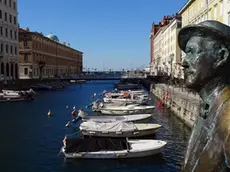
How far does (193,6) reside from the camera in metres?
60.7

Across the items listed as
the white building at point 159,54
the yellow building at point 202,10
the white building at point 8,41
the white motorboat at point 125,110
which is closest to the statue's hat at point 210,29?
the white motorboat at point 125,110

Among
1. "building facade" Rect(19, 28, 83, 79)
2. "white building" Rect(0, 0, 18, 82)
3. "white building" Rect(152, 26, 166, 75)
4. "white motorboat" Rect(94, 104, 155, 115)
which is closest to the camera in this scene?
"white motorboat" Rect(94, 104, 155, 115)

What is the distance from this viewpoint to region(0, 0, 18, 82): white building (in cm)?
6969

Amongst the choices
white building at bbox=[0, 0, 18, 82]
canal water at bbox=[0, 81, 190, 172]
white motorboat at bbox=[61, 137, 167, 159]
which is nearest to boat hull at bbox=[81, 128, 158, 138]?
canal water at bbox=[0, 81, 190, 172]

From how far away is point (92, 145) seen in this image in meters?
19.2

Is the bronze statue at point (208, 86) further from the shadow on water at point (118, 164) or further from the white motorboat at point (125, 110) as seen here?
the white motorboat at point (125, 110)

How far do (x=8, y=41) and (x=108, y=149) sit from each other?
61.4 m

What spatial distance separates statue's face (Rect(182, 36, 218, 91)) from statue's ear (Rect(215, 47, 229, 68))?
0.03 m

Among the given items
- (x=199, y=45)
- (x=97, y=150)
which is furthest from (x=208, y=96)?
(x=97, y=150)

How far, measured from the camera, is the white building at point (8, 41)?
6969 cm

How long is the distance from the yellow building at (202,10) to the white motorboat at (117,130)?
23.9 meters

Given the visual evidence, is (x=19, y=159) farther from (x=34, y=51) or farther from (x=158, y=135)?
(x=34, y=51)

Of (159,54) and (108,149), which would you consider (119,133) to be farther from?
(159,54)

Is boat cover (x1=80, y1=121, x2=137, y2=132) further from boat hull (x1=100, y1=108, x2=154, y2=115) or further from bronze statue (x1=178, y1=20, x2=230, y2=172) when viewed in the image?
bronze statue (x1=178, y1=20, x2=230, y2=172)
